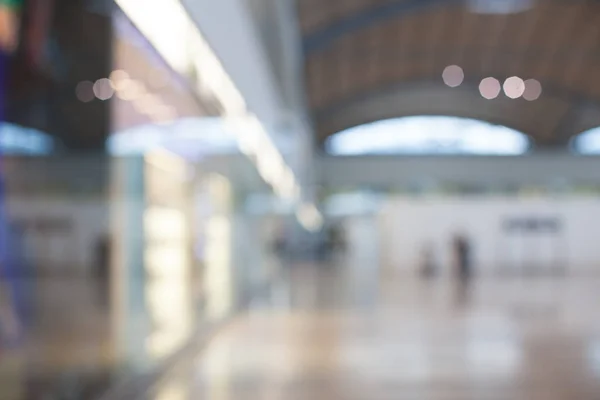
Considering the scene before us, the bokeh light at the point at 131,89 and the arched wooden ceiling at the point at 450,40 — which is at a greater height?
the arched wooden ceiling at the point at 450,40

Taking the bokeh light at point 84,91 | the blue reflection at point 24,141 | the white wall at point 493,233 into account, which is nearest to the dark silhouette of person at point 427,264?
the white wall at point 493,233

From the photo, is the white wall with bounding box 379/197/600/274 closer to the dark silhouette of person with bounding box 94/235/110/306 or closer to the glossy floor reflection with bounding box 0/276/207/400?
the glossy floor reflection with bounding box 0/276/207/400

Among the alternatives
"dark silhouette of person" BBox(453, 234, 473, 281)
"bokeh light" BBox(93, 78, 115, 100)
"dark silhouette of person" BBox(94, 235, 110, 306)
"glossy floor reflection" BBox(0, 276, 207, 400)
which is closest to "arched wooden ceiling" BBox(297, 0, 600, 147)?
"dark silhouette of person" BBox(453, 234, 473, 281)

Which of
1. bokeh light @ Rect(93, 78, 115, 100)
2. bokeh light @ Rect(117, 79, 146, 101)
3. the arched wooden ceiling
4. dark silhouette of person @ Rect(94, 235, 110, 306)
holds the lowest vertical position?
dark silhouette of person @ Rect(94, 235, 110, 306)

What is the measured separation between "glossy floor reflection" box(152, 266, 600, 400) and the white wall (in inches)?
655

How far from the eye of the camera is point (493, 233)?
35031 millimetres

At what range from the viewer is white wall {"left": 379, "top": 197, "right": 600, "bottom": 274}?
113 feet

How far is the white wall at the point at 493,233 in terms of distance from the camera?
34.6 metres

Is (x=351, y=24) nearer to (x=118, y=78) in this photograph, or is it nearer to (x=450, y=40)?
(x=450, y=40)

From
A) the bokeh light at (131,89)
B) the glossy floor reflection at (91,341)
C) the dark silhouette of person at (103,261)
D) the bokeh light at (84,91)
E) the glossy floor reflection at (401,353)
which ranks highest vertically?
the bokeh light at (84,91)

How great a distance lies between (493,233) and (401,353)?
86.7 ft

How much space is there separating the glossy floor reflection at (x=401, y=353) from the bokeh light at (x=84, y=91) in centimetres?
457

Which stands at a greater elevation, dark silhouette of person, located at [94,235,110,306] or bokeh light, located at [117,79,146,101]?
bokeh light, located at [117,79,146,101]

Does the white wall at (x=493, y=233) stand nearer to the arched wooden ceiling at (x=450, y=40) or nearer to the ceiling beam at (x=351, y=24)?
the ceiling beam at (x=351, y=24)
